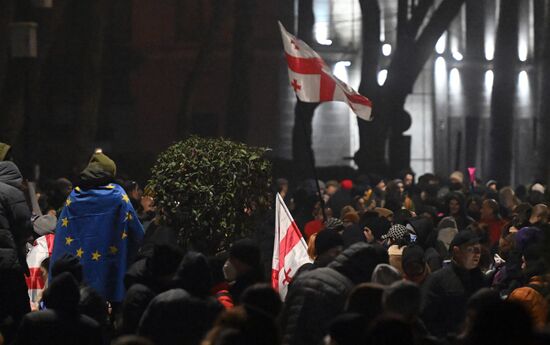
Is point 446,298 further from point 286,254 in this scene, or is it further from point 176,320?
point 176,320

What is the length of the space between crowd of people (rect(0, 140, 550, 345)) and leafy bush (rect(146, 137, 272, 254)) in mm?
322

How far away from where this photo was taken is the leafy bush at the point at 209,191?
14258 millimetres

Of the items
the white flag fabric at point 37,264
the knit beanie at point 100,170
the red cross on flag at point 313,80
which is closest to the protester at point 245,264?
the knit beanie at point 100,170

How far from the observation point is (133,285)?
10781 millimetres

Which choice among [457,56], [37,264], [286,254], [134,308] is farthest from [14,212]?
[457,56]

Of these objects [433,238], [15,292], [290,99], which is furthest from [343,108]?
[15,292]

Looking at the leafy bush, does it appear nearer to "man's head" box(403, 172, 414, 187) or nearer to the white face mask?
A: the white face mask

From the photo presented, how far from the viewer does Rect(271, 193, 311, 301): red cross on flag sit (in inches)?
525

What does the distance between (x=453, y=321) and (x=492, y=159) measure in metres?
27.4

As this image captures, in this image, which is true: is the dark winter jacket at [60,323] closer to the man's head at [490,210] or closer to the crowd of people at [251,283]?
the crowd of people at [251,283]

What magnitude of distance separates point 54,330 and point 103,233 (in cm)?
359

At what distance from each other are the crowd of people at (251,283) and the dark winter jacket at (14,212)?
0.04 feet

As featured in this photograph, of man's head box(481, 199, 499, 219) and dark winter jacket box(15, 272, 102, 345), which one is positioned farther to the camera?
man's head box(481, 199, 499, 219)

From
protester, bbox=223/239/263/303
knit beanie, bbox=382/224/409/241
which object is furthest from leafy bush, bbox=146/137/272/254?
protester, bbox=223/239/263/303
